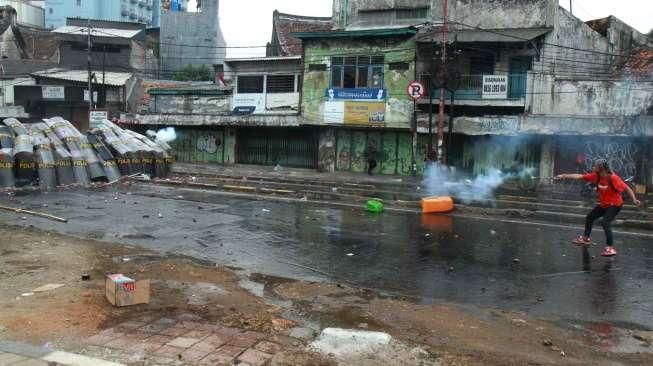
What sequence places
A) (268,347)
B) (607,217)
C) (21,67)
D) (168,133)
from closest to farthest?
(268,347), (607,217), (168,133), (21,67)

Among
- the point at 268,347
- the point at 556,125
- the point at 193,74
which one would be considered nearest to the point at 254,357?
the point at 268,347

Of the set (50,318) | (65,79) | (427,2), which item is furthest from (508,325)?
(65,79)

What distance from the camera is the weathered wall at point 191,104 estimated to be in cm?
3400

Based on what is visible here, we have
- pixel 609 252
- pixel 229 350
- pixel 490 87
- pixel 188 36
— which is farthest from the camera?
pixel 188 36

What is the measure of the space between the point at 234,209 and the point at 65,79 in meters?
31.1

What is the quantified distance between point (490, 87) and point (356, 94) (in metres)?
6.50

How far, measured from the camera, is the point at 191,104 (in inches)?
1366

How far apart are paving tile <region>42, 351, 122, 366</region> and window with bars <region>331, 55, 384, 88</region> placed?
24.8m

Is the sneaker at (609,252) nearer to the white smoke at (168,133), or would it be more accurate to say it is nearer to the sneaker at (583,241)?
the sneaker at (583,241)

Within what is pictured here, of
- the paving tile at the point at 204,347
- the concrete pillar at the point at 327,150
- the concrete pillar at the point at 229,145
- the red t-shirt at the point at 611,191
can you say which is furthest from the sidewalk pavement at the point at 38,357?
the concrete pillar at the point at 229,145

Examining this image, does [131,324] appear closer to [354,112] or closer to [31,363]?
[31,363]

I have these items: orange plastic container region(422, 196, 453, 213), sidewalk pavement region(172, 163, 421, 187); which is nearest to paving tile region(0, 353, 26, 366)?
orange plastic container region(422, 196, 453, 213)

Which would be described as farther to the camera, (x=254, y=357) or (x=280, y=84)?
(x=280, y=84)

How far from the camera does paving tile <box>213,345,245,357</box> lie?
4.56 metres
